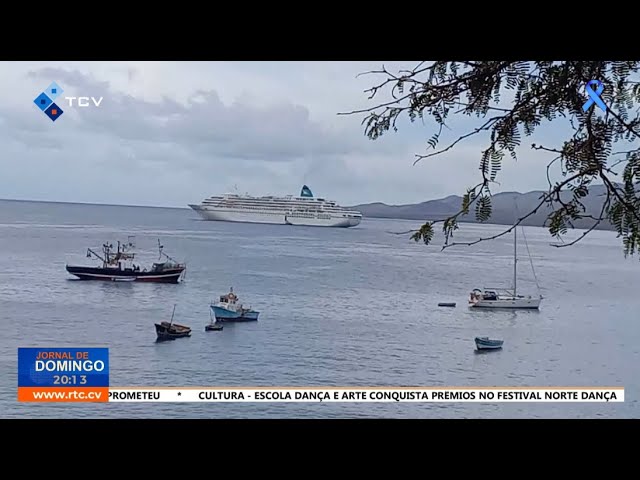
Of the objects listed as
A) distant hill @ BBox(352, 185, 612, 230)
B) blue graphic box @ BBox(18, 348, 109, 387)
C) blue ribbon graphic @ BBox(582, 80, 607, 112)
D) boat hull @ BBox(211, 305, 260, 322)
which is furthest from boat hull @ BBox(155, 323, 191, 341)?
blue ribbon graphic @ BBox(582, 80, 607, 112)

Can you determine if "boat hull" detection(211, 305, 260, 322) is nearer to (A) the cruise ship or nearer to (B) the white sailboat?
(A) the cruise ship

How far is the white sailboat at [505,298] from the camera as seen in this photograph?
2.27 metres

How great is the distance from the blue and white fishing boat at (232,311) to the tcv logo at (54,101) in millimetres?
881

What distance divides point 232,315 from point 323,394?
0.46m

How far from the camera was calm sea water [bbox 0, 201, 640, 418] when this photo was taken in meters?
2.09

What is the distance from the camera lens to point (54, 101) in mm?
2115

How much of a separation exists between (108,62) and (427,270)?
1444 mm

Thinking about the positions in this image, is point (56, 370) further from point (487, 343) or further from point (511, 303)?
point (511, 303)
